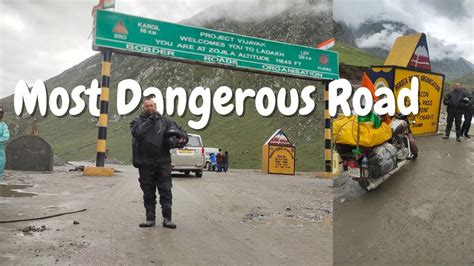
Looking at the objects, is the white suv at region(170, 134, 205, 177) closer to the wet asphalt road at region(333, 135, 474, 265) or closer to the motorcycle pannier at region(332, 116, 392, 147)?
the wet asphalt road at region(333, 135, 474, 265)

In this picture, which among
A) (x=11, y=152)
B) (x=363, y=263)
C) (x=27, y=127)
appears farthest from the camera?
(x=27, y=127)

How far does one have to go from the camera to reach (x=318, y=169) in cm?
5128

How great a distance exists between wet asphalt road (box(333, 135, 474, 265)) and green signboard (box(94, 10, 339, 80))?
9972 millimetres

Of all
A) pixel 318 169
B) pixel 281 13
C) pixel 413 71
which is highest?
pixel 281 13

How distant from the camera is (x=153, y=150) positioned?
17.4 ft

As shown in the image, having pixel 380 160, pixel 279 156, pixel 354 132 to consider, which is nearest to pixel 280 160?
pixel 279 156

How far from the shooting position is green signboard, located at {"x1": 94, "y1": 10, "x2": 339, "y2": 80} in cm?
1466

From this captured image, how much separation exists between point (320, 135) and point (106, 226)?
2715 inches

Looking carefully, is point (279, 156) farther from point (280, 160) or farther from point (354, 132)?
point (354, 132)

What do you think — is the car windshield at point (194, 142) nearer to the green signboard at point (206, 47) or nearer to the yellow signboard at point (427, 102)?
the green signboard at point (206, 47)

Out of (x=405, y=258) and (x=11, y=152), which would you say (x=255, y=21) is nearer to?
(x=11, y=152)

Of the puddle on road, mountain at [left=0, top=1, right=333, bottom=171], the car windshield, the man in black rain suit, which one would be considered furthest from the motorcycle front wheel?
mountain at [left=0, top=1, right=333, bottom=171]

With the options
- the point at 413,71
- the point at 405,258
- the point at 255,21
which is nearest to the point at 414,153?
the point at 413,71

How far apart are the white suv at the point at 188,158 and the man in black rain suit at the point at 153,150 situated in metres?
9.11
